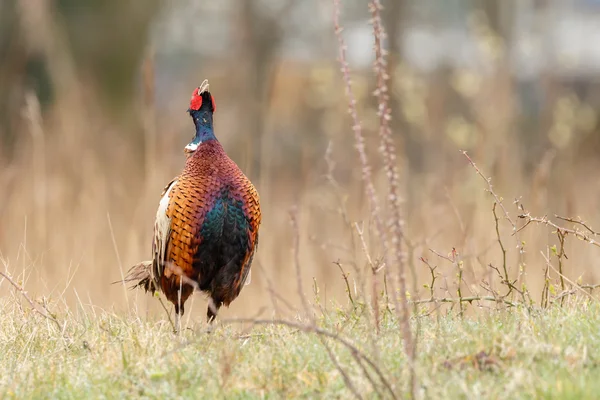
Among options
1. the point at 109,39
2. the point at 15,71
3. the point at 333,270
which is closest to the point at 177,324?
the point at 333,270

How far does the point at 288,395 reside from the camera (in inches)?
117

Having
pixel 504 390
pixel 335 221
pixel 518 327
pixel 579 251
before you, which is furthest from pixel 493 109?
pixel 504 390

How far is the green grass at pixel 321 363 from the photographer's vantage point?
9.45 ft

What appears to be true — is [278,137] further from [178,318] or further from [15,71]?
[178,318]

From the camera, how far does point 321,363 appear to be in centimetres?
316

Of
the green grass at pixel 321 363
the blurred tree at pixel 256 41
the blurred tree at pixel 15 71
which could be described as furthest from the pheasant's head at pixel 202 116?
the blurred tree at pixel 256 41

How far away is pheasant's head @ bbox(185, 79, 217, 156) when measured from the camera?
15.4ft

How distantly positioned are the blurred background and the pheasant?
0.21 metres

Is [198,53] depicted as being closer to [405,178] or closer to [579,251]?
[405,178]

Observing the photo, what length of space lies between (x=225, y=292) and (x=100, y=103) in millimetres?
6818

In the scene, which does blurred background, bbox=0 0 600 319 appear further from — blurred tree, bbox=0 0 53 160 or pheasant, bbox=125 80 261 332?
pheasant, bbox=125 80 261 332

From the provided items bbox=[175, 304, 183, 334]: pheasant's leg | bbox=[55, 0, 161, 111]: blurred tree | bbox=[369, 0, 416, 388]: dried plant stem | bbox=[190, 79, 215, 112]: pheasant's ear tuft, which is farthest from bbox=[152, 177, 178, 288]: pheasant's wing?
bbox=[55, 0, 161, 111]: blurred tree

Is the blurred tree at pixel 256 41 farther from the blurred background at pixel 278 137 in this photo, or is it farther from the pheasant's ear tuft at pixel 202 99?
the pheasant's ear tuft at pixel 202 99

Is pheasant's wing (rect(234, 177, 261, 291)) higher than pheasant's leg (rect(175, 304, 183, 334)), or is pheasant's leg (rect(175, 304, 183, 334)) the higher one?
pheasant's wing (rect(234, 177, 261, 291))
